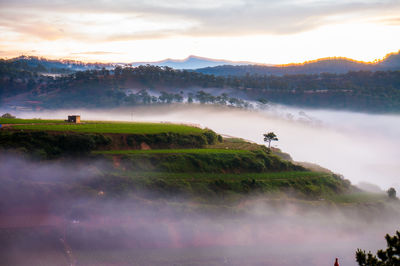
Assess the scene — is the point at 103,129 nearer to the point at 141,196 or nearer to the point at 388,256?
the point at 141,196

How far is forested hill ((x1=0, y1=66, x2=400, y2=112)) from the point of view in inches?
4466

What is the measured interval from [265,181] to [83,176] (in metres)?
14.3

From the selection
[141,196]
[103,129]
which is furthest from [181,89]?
[141,196]

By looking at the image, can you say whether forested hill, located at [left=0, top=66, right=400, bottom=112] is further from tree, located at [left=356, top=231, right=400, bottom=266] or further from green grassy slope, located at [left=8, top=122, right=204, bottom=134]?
tree, located at [left=356, top=231, right=400, bottom=266]

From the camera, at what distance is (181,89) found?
13150 cm

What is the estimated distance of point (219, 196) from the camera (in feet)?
107

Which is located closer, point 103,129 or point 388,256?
point 388,256

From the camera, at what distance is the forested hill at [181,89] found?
113438 mm

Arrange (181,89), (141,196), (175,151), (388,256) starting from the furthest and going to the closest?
(181,89), (175,151), (141,196), (388,256)

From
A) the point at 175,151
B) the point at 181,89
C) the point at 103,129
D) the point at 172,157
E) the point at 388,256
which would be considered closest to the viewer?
the point at 388,256

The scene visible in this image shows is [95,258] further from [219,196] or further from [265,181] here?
[265,181]

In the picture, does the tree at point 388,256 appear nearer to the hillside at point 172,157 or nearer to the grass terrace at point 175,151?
the hillside at point 172,157

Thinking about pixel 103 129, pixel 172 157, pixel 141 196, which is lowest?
pixel 141 196

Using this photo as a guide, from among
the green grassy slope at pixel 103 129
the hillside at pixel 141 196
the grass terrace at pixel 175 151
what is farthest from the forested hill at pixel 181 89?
the hillside at pixel 141 196
